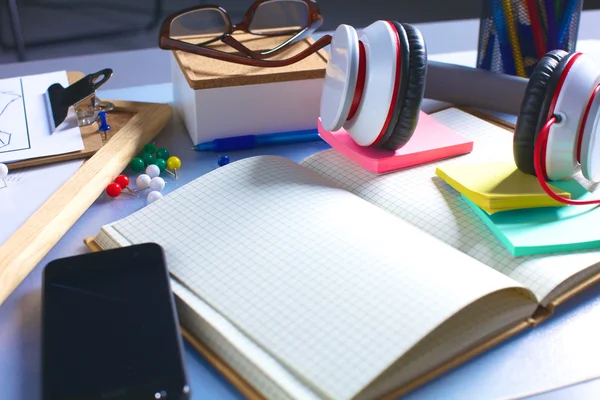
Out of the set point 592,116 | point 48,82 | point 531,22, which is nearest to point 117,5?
point 48,82

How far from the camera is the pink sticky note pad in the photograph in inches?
25.5

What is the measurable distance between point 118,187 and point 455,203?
0.32m

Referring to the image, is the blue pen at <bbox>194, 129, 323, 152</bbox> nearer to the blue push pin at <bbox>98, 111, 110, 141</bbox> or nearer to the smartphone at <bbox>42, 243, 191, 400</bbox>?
the blue push pin at <bbox>98, 111, 110, 141</bbox>

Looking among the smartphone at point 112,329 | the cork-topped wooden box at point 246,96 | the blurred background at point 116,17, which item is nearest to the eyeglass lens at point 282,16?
the cork-topped wooden box at point 246,96

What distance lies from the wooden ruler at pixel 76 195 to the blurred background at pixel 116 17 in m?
1.83

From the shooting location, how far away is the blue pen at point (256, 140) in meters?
0.76

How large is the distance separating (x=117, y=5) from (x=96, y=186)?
237 centimetres

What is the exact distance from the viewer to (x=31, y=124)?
2.47ft

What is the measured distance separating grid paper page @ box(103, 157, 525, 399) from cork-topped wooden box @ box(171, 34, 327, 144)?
0.45 feet

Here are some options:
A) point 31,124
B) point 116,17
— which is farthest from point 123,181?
point 116,17

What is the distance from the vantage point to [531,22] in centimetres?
82

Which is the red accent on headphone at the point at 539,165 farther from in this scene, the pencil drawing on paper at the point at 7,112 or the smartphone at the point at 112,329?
the pencil drawing on paper at the point at 7,112

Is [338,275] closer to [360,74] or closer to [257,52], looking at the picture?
[360,74]

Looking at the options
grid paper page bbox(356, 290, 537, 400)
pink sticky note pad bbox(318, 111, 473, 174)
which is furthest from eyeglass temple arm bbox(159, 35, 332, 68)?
grid paper page bbox(356, 290, 537, 400)
